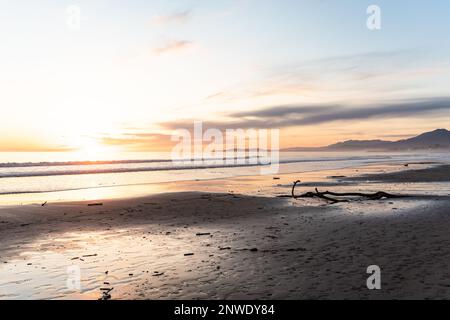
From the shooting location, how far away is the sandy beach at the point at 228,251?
23.6 feet

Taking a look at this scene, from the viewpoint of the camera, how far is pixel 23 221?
49.6 ft

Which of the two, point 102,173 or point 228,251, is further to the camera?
point 102,173

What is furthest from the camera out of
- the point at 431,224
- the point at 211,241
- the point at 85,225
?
the point at 85,225

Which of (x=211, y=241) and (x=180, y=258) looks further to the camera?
(x=211, y=241)

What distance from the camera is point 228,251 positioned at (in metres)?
10.1

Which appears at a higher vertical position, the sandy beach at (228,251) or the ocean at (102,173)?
the ocean at (102,173)

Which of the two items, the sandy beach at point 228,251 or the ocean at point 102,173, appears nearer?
the sandy beach at point 228,251

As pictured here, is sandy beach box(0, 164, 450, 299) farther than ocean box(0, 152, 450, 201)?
No

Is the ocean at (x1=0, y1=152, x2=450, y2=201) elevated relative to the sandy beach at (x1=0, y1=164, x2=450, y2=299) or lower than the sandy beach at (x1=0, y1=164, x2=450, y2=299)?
elevated

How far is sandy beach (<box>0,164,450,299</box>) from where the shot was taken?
284 inches
